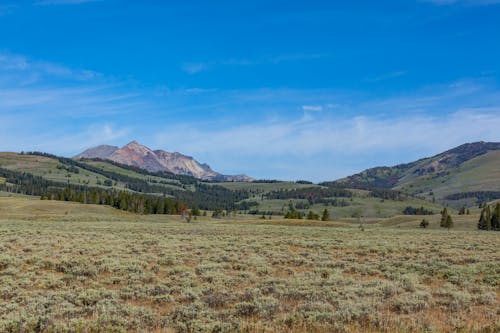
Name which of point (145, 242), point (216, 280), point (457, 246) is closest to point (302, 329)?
point (216, 280)

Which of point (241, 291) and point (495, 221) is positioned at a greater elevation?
point (241, 291)

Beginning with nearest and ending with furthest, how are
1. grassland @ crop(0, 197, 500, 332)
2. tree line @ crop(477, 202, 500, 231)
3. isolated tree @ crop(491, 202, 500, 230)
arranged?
grassland @ crop(0, 197, 500, 332) → tree line @ crop(477, 202, 500, 231) → isolated tree @ crop(491, 202, 500, 230)

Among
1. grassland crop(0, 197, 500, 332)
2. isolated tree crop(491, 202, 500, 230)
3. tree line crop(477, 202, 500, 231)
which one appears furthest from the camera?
isolated tree crop(491, 202, 500, 230)

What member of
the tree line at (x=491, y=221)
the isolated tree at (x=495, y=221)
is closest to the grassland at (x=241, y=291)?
the tree line at (x=491, y=221)

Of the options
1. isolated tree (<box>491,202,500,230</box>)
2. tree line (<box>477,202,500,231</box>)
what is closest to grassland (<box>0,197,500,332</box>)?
tree line (<box>477,202,500,231</box>)

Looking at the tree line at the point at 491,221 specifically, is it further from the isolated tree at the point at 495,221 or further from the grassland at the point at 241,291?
the grassland at the point at 241,291

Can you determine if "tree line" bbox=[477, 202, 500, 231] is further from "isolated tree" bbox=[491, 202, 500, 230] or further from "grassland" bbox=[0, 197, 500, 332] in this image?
"grassland" bbox=[0, 197, 500, 332]

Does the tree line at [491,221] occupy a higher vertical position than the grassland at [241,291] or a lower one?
lower

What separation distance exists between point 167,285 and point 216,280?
2121 mm

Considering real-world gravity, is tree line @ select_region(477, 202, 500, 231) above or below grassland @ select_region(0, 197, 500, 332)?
below

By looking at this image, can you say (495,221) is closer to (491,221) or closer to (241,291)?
(491,221)

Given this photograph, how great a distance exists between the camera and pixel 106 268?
19.8 meters

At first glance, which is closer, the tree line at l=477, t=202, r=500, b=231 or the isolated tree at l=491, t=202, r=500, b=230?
the tree line at l=477, t=202, r=500, b=231

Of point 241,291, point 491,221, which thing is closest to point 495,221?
point 491,221
